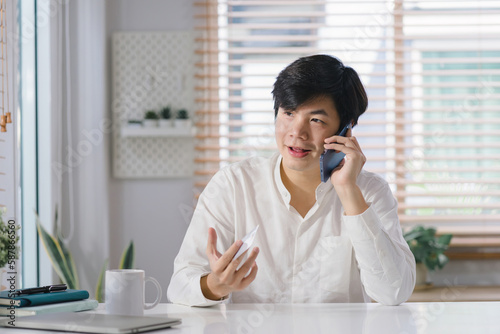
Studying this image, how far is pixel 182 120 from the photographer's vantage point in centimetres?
291

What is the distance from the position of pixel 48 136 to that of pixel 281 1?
1.30 metres

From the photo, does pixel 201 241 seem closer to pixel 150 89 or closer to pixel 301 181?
pixel 301 181

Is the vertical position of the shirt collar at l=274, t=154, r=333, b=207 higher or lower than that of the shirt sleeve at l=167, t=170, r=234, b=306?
higher

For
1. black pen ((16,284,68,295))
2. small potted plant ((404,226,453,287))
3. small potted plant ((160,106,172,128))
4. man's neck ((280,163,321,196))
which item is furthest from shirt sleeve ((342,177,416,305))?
small potted plant ((160,106,172,128))

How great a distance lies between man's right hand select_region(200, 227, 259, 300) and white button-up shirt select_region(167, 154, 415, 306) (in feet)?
0.55

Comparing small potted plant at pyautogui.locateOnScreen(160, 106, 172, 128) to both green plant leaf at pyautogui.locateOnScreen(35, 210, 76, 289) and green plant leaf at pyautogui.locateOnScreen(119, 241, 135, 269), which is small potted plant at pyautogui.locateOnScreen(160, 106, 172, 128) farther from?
green plant leaf at pyautogui.locateOnScreen(35, 210, 76, 289)

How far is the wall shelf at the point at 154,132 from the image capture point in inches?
113

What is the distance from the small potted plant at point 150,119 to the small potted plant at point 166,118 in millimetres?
30

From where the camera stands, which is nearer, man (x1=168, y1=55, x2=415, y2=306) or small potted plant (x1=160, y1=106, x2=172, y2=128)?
Answer: man (x1=168, y1=55, x2=415, y2=306)

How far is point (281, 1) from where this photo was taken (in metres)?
3.02

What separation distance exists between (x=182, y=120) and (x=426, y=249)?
1.28 meters

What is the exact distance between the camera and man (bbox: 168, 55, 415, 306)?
158 cm

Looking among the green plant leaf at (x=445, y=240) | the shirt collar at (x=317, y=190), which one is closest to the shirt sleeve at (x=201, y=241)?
the shirt collar at (x=317, y=190)

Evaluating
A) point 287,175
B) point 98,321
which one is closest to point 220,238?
point 287,175
